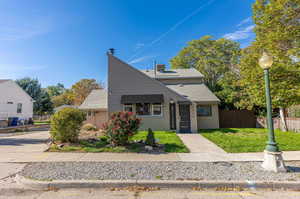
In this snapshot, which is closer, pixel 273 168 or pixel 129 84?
pixel 273 168

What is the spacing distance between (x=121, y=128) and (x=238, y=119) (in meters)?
13.0

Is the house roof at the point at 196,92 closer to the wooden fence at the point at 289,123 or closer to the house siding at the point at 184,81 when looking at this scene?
the house siding at the point at 184,81

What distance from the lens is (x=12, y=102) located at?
22641mm

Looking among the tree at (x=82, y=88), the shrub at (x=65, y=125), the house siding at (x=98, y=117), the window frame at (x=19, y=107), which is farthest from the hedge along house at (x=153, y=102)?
the tree at (x=82, y=88)

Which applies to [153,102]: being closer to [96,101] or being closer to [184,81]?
[184,81]

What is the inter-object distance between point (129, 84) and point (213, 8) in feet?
31.5

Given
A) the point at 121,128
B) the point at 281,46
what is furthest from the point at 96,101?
the point at 281,46

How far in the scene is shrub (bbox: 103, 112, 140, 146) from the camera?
712 cm

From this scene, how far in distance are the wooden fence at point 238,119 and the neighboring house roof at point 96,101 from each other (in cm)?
1216

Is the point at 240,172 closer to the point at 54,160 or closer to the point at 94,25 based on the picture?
the point at 54,160

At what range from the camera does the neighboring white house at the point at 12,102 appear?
21156mm

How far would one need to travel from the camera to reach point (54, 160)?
5.51m

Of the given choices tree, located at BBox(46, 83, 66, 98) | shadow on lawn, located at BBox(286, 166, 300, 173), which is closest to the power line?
shadow on lawn, located at BBox(286, 166, 300, 173)

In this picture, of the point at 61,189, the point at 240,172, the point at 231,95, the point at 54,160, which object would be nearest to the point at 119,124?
the point at 54,160
